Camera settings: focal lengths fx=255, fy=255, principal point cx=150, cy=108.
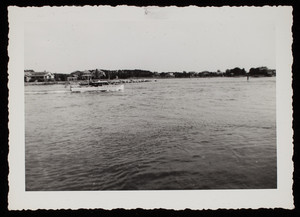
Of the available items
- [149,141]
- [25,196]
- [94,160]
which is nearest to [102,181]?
[94,160]

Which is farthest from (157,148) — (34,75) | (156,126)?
(34,75)

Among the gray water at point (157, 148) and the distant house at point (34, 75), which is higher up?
the distant house at point (34, 75)

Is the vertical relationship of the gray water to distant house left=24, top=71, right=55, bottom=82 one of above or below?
below

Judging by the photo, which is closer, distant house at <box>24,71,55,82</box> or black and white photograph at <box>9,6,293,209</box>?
black and white photograph at <box>9,6,293,209</box>

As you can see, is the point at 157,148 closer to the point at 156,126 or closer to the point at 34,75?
the point at 156,126

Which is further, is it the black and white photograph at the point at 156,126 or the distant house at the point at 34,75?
the distant house at the point at 34,75
